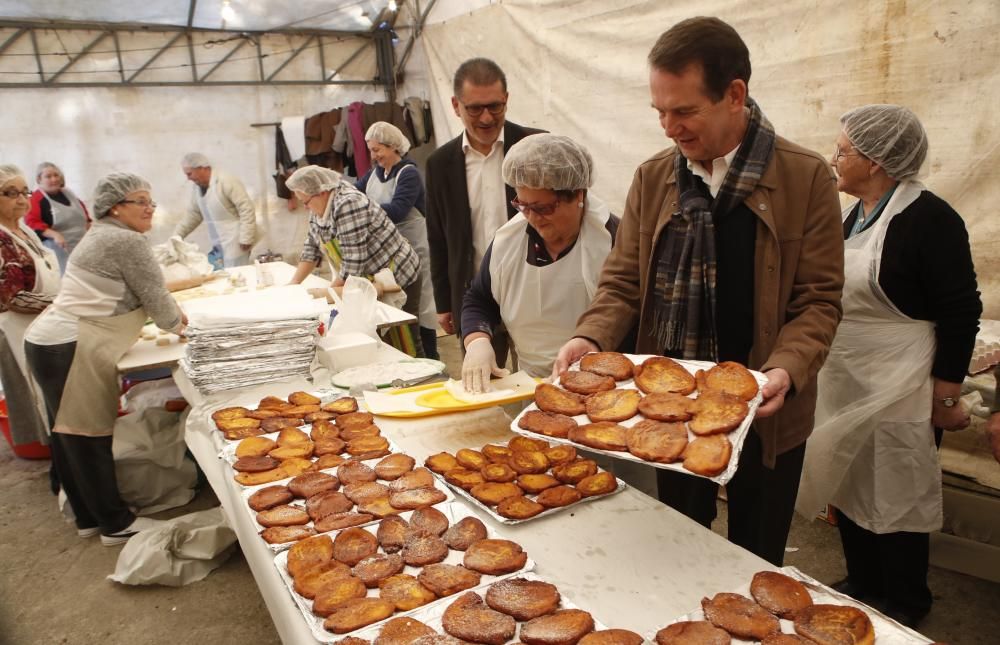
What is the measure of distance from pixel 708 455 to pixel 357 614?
2.59 feet

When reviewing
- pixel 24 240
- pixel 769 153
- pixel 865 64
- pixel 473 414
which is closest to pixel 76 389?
pixel 24 240

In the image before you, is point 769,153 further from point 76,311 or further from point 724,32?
point 76,311

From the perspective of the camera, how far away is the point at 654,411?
1.65 meters

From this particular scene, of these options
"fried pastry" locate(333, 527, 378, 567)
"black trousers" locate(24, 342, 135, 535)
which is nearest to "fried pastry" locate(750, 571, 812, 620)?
"fried pastry" locate(333, 527, 378, 567)

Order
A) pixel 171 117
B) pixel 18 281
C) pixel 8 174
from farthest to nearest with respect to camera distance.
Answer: pixel 171 117 < pixel 8 174 < pixel 18 281

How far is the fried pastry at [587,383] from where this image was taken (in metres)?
1.80

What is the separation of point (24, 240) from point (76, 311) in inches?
42.4

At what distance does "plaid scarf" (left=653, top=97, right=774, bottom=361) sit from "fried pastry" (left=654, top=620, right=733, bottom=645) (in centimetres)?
88

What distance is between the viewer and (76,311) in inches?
131

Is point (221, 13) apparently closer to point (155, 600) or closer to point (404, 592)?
point (155, 600)

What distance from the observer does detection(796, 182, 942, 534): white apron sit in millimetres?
2506

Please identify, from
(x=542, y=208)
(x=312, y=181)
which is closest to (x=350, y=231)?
(x=312, y=181)

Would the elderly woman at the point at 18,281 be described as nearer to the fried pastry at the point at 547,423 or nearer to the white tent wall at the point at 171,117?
the fried pastry at the point at 547,423

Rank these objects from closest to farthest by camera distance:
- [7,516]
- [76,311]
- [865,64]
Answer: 1. [76,311]
2. [865,64]
3. [7,516]
